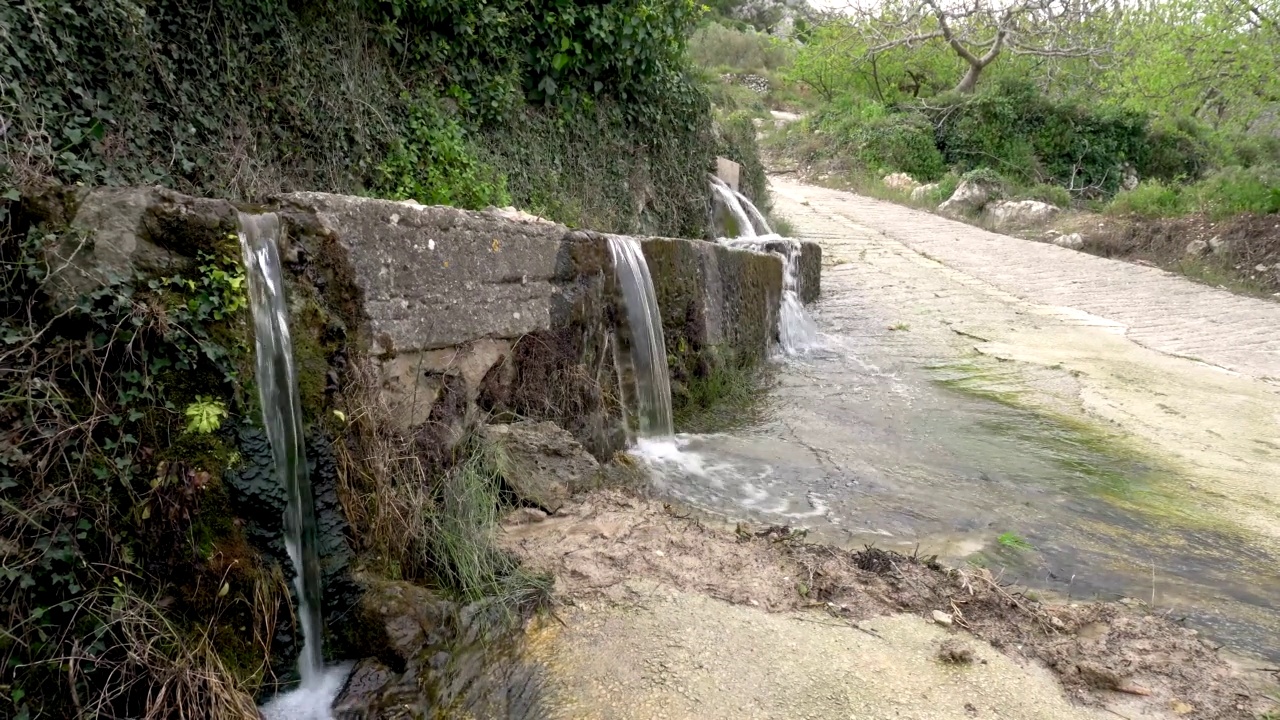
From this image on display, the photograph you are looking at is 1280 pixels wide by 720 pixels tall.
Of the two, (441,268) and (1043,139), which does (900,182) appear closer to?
(1043,139)

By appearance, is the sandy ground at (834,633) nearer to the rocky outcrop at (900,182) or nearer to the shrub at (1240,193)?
the shrub at (1240,193)

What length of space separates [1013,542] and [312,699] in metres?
3.27

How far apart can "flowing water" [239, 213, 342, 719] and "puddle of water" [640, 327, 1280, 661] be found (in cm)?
209

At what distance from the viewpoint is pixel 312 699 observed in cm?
238

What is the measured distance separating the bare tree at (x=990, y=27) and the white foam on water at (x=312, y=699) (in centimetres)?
2432

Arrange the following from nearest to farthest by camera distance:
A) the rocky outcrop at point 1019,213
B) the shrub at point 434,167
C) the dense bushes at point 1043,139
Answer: the shrub at point 434,167, the rocky outcrop at point 1019,213, the dense bushes at point 1043,139

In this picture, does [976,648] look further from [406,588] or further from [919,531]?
[406,588]

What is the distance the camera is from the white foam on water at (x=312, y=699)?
7.55 feet

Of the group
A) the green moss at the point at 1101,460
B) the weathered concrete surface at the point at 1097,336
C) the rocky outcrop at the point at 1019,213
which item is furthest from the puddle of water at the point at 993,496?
the rocky outcrop at the point at 1019,213

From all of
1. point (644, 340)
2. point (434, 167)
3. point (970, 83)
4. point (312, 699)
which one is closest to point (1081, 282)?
point (644, 340)

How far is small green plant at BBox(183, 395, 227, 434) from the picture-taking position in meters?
2.28

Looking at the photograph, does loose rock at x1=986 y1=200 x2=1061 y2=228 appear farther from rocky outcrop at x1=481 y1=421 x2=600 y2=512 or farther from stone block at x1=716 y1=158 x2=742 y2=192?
rocky outcrop at x1=481 y1=421 x2=600 y2=512

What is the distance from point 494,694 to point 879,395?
16.9 ft

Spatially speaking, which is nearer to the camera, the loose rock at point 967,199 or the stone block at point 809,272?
the stone block at point 809,272
